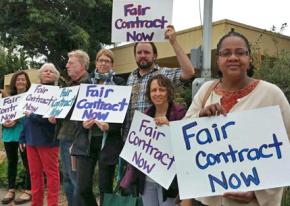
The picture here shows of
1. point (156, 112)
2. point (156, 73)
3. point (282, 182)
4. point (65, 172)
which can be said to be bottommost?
point (65, 172)

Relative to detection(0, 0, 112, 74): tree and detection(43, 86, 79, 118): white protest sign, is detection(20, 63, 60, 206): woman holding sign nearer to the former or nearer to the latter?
detection(43, 86, 79, 118): white protest sign

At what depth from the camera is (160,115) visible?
4.24 meters

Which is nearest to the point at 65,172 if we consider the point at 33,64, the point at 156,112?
the point at 156,112

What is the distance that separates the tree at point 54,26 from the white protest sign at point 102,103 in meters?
15.8

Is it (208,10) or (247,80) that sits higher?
(208,10)

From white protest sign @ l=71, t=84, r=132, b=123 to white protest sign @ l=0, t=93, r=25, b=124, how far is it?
198cm

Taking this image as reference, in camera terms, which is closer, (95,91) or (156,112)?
(156,112)

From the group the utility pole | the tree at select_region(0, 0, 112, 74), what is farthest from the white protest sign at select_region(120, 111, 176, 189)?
the tree at select_region(0, 0, 112, 74)

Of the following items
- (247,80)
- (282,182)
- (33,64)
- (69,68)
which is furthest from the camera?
(33,64)

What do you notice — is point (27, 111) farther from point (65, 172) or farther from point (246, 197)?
point (246, 197)

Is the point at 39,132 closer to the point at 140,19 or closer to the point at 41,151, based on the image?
the point at 41,151

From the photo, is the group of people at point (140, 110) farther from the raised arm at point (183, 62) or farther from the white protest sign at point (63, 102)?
the white protest sign at point (63, 102)

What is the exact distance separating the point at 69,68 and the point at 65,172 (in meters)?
1.24

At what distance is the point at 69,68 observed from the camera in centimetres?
537
